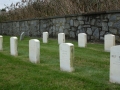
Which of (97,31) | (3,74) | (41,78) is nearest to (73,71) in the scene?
(41,78)

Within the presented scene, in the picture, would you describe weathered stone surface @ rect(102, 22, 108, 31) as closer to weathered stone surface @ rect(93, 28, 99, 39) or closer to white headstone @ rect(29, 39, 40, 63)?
weathered stone surface @ rect(93, 28, 99, 39)

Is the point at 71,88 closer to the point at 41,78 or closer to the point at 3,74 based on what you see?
the point at 41,78

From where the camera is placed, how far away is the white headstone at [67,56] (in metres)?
5.22

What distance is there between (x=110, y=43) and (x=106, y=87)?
4346 mm

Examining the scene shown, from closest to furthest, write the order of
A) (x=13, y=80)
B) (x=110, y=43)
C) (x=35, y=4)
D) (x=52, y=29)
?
(x=13, y=80) < (x=110, y=43) < (x=52, y=29) < (x=35, y=4)

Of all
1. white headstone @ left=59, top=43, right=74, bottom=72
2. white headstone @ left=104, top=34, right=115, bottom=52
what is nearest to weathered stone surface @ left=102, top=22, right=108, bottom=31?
white headstone @ left=104, top=34, right=115, bottom=52

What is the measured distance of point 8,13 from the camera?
2448 centimetres

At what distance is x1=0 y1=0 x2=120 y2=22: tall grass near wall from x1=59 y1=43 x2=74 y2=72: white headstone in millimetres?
6764

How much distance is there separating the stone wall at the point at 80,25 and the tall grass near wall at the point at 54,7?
1042 millimetres

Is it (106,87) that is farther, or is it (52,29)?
(52,29)

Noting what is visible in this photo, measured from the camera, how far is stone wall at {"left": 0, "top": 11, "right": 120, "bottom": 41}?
9.97 metres

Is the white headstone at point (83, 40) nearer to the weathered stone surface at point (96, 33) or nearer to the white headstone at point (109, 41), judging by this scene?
the white headstone at point (109, 41)

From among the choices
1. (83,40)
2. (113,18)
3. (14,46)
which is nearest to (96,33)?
(113,18)

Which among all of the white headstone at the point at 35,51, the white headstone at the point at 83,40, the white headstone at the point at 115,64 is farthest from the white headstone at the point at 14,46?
the white headstone at the point at 115,64
